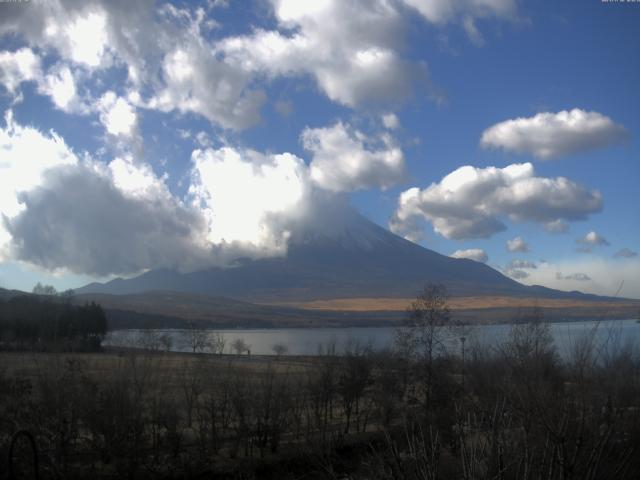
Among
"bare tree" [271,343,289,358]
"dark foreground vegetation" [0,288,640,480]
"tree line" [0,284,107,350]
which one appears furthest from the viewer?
"bare tree" [271,343,289,358]

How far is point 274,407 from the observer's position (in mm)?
27469

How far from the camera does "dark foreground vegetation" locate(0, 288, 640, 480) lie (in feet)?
38.3

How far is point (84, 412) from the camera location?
2109 cm

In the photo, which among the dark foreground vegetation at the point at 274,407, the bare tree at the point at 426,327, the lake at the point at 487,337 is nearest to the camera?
the lake at the point at 487,337

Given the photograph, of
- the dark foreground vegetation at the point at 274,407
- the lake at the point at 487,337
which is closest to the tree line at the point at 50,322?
the lake at the point at 487,337

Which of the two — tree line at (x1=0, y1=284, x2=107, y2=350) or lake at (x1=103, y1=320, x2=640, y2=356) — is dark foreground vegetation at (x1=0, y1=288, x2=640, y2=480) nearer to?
lake at (x1=103, y1=320, x2=640, y2=356)

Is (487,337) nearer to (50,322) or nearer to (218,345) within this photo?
(218,345)

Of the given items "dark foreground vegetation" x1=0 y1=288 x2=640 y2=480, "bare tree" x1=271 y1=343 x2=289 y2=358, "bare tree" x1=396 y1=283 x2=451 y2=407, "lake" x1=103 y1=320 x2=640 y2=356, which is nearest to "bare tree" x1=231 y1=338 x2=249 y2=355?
"lake" x1=103 y1=320 x2=640 y2=356

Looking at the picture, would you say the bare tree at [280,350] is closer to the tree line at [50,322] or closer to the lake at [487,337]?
the lake at [487,337]

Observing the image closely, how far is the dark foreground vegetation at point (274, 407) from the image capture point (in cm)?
1168

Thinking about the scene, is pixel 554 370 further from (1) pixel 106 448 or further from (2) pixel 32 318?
(2) pixel 32 318

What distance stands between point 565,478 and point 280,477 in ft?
63.9

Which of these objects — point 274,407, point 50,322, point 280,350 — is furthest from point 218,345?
point 50,322

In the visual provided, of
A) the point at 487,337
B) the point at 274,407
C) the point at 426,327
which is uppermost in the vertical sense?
the point at 426,327
